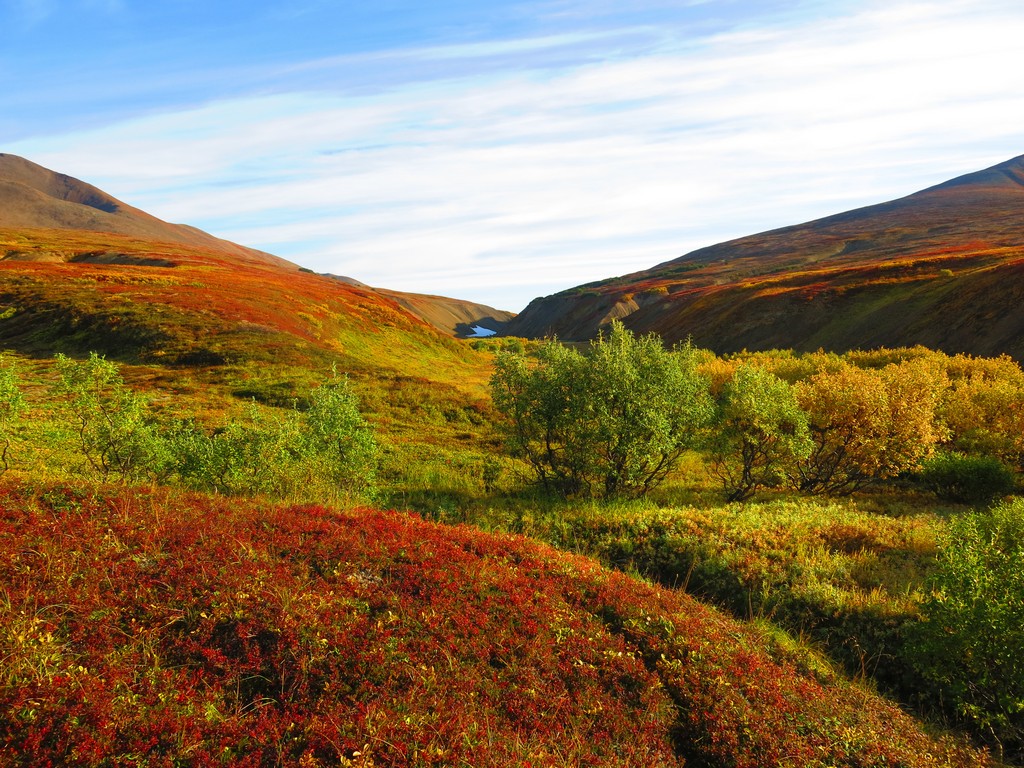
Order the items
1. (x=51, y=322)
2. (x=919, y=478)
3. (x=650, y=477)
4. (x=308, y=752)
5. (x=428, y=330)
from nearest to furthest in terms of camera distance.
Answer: (x=308, y=752), (x=650, y=477), (x=919, y=478), (x=51, y=322), (x=428, y=330)

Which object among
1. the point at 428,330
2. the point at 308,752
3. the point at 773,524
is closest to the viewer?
the point at 308,752

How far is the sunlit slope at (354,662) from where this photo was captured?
533 cm

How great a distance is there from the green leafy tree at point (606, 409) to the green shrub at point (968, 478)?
8.51 m

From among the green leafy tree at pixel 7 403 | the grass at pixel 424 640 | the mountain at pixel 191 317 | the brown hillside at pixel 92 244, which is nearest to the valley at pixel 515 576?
the grass at pixel 424 640

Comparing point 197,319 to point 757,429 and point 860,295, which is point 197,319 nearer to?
point 757,429

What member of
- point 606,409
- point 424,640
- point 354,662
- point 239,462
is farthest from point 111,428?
point 606,409

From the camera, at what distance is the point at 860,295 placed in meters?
61.3

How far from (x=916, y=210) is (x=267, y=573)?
21804 cm

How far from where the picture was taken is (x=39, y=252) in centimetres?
7569

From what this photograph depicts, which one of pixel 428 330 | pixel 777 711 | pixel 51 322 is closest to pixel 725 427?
pixel 777 711

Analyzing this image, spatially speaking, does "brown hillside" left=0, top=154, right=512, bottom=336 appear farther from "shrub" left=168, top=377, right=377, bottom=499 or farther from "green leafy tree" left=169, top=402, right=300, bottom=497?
"green leafy tree" left=169, top=402, right=300, bottom=497

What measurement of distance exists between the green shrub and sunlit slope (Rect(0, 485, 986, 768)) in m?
15.0

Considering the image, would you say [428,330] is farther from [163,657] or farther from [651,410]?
[163,657]

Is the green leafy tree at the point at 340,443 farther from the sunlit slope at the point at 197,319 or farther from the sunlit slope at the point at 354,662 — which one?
the sunlit slope at the point at 197,319
